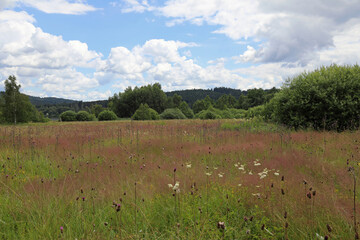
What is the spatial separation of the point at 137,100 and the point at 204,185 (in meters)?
69.5

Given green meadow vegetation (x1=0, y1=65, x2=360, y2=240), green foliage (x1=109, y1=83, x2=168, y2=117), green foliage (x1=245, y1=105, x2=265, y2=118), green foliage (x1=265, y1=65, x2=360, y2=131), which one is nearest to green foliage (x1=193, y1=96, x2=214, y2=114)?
green foliage (x1=109, y1=83, x2=168, y2=117)

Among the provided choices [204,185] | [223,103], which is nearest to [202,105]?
[223,103]

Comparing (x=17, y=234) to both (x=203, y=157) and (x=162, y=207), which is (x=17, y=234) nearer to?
(x=162, y=207)

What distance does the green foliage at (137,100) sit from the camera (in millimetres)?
72500

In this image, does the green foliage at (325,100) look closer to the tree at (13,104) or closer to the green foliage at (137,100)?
the tree at (13,104)

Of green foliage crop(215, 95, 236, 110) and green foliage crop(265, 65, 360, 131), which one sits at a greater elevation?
green foliage crop(215, 95, 236, 110)

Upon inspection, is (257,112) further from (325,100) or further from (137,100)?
(137,100)

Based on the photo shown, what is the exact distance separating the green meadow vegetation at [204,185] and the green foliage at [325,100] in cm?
5

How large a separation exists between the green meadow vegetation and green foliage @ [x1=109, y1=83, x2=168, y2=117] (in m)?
62.3

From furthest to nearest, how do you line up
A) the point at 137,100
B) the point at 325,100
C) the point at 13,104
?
the point at 137,100 → the point at 13,104 → the point at 325,100

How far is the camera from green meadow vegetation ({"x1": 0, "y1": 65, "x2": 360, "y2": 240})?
3.10 meters

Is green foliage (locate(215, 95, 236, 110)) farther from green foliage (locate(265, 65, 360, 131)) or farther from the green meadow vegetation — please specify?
the green meadow vegetation

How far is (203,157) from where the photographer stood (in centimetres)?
699

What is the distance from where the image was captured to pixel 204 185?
4.52m
